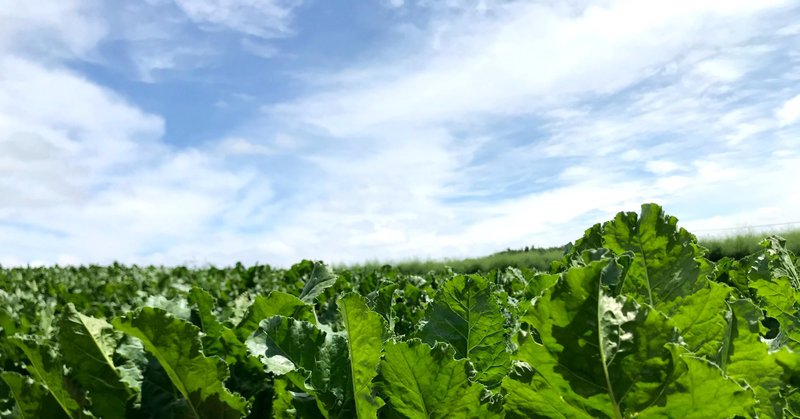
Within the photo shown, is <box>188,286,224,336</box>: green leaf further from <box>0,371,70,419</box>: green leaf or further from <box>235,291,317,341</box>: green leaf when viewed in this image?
<box>0,371,70,419</box>: green leaf

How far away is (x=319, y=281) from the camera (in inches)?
73.4

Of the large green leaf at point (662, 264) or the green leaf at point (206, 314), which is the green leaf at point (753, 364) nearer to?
the large green leaf at point (662, 264)

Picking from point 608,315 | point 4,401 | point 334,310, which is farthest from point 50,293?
point 608,315

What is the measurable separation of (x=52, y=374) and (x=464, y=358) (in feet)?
2.37

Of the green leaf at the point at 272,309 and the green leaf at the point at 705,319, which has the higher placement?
the green leaf at the point at 272,309

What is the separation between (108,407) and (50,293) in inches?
315

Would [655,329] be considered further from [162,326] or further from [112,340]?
[112,340]

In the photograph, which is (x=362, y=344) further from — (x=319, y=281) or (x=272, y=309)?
(x=319, y=281)

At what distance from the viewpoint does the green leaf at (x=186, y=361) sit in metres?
1.02

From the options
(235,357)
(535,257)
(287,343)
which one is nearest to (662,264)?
(287,343)

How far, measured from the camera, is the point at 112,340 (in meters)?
1.19

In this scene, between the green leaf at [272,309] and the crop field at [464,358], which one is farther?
the green leaf at [272,309]

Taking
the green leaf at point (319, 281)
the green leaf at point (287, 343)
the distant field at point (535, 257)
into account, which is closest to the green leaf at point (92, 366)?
the green leaf at point (287, 343)

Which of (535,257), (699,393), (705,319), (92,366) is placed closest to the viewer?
(699,393)
